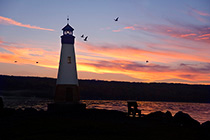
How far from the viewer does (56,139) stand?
14805 millimetres

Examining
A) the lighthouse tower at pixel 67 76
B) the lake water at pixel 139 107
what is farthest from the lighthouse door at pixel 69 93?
the lake water at pixel 139 107

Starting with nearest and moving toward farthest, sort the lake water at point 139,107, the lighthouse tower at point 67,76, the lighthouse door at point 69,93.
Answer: the lighthouse tower at point 67,76
the lighthouse door at point 69,93
the lake water at point 139,107

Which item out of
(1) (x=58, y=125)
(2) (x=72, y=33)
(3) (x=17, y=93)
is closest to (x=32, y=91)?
(3) (x=17, y=93)

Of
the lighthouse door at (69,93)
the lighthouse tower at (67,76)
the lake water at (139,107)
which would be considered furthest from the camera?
the lake water at (139,107)

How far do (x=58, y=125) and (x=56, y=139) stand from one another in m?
4.57

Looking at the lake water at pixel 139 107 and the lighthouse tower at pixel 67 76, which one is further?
the lake water at pixel 139 107

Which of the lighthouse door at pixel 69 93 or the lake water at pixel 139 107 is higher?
the lighthouse door at pixel 69 93

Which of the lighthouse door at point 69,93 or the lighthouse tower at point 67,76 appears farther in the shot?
the lighthouse door at point 69,93

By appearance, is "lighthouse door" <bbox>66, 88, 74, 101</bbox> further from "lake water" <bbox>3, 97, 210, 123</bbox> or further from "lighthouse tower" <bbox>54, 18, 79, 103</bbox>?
"lake water" <bbox>3, 97, 210, 123</bbox>

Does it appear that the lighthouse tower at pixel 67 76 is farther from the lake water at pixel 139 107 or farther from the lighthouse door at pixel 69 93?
the lake water at pixel 139 107

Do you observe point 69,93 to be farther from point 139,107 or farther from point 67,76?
point 139,107

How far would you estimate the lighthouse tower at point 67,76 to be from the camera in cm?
3284

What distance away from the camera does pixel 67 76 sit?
3284 cm

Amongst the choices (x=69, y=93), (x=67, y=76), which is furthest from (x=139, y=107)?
(x=67, y=76)
